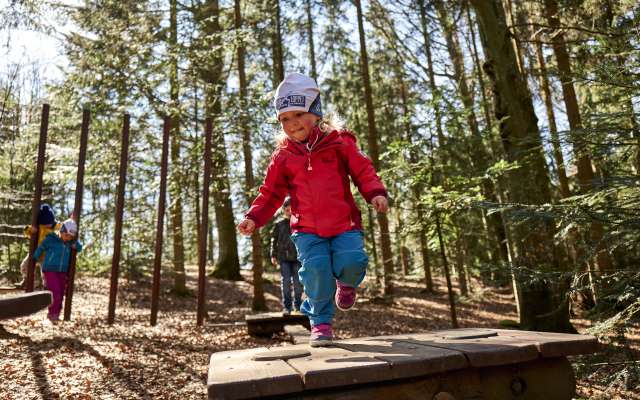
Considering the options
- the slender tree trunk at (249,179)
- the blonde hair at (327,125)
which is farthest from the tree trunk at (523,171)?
the slender tree trunk at (249,179)

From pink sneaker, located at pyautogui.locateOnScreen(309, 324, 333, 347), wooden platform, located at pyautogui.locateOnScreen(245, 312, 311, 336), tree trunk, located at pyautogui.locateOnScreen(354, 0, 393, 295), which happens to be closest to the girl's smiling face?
pink sneaker, located at pyautogui.locateOnScreen(309, 324, 333, 347)

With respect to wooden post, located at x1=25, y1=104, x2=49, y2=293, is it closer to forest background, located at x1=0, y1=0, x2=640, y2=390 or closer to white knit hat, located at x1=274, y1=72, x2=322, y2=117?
forest background, located at x1=0, y1=0, x2=640, y2=390

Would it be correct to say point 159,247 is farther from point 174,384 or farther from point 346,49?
point 346,49

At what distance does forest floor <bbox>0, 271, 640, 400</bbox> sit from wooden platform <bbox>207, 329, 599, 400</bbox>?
4.54 ft

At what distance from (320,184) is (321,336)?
3.75ft

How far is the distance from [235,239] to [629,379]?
14.7m

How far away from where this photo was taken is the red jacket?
11.5 ft

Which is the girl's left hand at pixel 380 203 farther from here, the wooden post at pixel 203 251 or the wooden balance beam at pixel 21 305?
the wooden post at pixel 203 251

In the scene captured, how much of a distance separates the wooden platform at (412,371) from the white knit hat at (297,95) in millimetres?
1830

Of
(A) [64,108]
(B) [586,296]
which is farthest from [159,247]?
(B) [586,296]

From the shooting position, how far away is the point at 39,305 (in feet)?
7.45

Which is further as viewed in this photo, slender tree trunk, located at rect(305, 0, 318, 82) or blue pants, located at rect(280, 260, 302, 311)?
slender tree trunk, located at rect(305, 0, 318, 82)

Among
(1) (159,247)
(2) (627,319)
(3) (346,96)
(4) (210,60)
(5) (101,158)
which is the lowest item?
(2) (627,319)

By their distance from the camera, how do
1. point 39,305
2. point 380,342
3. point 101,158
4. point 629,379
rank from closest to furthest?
point 39,305 → point 380,342 → point 629,379 → point 101,158
